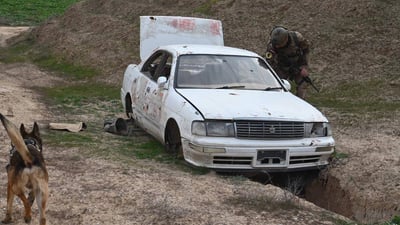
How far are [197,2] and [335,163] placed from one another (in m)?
13.2

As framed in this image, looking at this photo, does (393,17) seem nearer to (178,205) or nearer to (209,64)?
(209,64)

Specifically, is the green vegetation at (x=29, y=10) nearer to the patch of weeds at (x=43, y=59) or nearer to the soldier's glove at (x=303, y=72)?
the patch of weeds at (x=43, y=59)

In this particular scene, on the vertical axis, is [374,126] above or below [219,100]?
below

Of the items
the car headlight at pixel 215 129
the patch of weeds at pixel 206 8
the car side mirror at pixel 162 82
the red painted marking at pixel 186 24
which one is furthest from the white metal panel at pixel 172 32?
the patch of weeds at pixel 206 8

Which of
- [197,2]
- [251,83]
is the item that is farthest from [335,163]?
[197,2]

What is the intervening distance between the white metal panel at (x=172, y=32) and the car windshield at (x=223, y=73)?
2.12 meters

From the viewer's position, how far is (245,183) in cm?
636

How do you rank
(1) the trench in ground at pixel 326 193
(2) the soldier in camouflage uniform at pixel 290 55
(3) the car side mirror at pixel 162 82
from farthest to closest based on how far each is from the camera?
(2) the soldier in camouflage uniform at pixel 290 55 → (3) the car side mirror at pixel 162 82 → (1) the trench in ground at pixel 326 193

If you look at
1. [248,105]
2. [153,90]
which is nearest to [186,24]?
[153,90]

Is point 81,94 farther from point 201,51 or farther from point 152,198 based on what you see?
point 152,198

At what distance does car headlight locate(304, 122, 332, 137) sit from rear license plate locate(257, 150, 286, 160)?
14.7 inches

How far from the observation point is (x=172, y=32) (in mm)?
10219

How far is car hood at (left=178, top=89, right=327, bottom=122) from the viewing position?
6609 mm

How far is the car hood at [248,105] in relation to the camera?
661 centimetres
